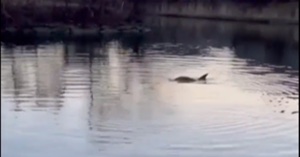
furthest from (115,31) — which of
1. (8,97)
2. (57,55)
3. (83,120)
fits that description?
(83,120)

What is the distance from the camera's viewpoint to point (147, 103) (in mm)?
5125

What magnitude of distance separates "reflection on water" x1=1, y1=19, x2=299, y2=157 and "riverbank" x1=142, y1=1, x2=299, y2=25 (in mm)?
622

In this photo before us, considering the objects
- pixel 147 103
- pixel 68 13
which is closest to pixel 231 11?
pixel 147 103

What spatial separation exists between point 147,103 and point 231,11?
6.12 ft

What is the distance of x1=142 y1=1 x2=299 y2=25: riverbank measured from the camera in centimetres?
518

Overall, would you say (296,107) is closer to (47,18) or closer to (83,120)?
(83,120)

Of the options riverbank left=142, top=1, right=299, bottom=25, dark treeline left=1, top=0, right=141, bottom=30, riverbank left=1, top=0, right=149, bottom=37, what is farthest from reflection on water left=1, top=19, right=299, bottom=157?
dark treeline left=1, top=0, right=141, bottom=30

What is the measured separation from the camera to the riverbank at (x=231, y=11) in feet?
17.0

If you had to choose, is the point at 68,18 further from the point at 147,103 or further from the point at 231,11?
the point at 147,103

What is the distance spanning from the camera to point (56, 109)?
15.7 feet

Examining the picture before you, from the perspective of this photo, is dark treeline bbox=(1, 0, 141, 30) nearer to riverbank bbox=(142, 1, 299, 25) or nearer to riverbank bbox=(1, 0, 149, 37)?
riverbank bbox=(1, 0, 149, 37)

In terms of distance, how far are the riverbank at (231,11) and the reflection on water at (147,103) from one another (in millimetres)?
622

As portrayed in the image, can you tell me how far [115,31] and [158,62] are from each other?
5897mm

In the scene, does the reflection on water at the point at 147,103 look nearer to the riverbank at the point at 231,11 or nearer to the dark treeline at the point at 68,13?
the riverbank at the point at 231,11
